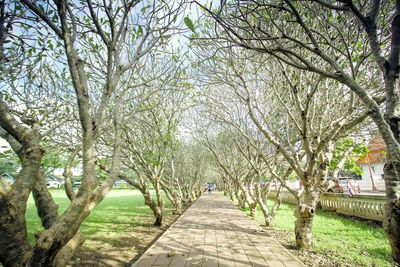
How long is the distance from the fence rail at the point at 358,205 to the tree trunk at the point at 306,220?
372 cm

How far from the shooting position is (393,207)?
92.5 inches

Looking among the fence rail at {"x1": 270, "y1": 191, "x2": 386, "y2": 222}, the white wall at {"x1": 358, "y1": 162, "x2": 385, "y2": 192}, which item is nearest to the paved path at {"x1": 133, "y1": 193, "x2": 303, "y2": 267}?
the fence rail at {"x1": 270, "y1": 191, "x2": 386, "y2": 222}

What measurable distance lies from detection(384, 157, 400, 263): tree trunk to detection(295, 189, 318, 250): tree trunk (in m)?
3.19

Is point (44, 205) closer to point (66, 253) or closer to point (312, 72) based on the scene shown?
point (66, 253)

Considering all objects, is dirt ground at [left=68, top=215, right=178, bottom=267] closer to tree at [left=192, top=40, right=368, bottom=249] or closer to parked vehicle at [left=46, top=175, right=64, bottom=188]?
parked vehicle at [left=46, top=175, right=64, bottom=188]

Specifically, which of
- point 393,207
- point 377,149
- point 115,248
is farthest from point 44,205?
point 377,149

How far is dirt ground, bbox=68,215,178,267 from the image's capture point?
19.4 feet

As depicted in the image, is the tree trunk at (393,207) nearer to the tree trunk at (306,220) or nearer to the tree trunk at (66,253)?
the tree trunk at (306,220)

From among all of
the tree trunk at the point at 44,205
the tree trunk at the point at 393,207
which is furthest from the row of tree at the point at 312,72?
the tree trunk at the point at 44,205

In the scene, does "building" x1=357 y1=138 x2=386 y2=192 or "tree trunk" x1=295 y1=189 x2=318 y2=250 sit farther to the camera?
"building" x1=357 y1=138 x2=386 y2=192

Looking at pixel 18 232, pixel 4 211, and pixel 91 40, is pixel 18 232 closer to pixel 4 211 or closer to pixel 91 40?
pixel 4 211

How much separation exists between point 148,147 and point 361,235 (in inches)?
342

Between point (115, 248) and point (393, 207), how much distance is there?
7145mm

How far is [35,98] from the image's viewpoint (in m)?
6.70
